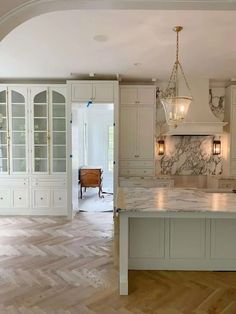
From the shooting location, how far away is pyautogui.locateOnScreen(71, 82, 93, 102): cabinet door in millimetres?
5469

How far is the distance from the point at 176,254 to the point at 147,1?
2604mm

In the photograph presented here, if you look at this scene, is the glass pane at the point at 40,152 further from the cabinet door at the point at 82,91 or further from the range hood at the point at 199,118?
the range hood at the point at 199,118

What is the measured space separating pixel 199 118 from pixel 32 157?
11.4ft

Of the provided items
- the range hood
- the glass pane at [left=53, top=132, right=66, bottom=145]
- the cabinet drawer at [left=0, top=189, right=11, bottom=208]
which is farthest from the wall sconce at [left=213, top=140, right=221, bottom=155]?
the cabinet drawer at [left=0, top=189, right=11, bottom=208]

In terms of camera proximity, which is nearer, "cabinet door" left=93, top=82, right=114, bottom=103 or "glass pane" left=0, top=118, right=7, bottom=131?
"cabinet door" left=93, top=82, right=114, bottom=103

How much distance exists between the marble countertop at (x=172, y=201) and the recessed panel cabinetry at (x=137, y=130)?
2.23 metres

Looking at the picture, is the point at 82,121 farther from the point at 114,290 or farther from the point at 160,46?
the point at 114,290

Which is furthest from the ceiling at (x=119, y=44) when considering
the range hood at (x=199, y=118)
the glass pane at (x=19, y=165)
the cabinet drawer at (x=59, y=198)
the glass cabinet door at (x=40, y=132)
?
the cabinet drawer at (x=59, y=198)

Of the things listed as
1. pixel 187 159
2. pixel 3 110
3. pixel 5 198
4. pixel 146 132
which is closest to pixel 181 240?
pixel 146 132

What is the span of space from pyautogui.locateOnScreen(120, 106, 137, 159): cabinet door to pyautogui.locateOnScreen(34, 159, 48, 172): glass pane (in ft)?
5.23

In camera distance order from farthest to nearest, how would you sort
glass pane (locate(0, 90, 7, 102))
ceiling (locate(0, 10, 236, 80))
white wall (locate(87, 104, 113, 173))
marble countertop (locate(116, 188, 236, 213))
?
white wall (locate(87, 104, 113, 173)), glass pane (locate(0, 90, 7, 102)), ceiling (locate(0, 10, 236, 80)), marble countertop (locate(116, 188, 236, 213))

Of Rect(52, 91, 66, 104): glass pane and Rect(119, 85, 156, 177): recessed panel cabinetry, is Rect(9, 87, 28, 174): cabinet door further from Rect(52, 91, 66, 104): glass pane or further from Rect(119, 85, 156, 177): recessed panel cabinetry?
Rect(119, 85, 156, 177): recessed panel cabinetry

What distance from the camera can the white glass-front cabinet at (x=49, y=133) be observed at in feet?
19.0

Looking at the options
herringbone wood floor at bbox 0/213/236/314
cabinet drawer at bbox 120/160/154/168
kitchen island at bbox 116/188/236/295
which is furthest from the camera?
cabinet drawer at bbox 120/160/154/168
